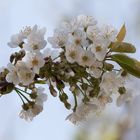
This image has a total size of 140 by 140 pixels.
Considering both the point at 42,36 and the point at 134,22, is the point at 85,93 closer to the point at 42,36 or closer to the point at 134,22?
the point at 42,36

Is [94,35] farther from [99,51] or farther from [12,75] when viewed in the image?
[12,75]

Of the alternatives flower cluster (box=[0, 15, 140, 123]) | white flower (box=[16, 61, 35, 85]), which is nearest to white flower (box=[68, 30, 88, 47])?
flower cluster (box=[0, 15, 140, 123])

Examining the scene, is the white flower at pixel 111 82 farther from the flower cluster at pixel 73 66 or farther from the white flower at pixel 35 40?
the white flower at pixel 35 40

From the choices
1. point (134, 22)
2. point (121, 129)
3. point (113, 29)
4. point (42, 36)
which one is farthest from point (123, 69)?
point (134, 22)

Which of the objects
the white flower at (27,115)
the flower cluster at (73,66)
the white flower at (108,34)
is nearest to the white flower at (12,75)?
the flower cluster at (73,66)

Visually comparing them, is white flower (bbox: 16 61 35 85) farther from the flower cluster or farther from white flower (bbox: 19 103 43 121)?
white flower (bbox: 19 103 43 121)

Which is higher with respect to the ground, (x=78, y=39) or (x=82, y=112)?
(x=78, y=39)

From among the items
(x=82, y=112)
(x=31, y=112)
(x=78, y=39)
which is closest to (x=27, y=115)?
(x=31, y=112)
